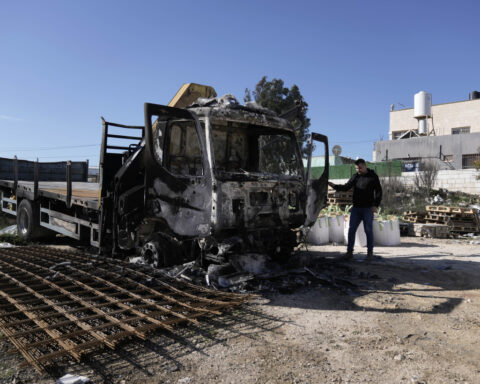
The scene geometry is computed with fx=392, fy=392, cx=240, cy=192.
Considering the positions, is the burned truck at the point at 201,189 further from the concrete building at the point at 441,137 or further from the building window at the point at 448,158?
the building window at the point at 448,158

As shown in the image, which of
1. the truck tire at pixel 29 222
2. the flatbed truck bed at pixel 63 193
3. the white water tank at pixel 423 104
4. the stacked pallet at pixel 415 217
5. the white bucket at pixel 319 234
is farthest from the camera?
the white water tank at pixel 423 104

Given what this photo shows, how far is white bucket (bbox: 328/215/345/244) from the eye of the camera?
8.66 m

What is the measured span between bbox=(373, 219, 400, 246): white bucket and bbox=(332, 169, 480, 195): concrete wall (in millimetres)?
9866

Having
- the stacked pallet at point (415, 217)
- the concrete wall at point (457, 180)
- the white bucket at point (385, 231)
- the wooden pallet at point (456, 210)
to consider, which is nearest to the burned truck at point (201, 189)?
the white bucket at point (385, 231)

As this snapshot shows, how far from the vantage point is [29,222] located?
8109mm

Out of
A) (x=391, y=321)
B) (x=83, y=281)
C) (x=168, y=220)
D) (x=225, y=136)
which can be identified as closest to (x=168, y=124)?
(x=225, y=136)

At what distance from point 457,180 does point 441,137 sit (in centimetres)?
1039

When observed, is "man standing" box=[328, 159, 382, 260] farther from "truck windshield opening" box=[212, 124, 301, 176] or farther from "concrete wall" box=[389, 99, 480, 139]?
"concrete wall" box=[389, 99, 480, 139]

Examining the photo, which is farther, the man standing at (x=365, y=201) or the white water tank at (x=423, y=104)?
the white water tank at (x=423, y=104)

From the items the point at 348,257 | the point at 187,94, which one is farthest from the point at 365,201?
the point at 187,94

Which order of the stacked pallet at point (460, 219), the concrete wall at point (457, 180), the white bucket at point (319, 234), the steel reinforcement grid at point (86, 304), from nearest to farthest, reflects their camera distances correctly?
the steel reinforcement grid at point (86, 304)
the white bucket at point (319, 234)
the stacked pallet at point (460, 219)
the concrete wall at point (457, 180)

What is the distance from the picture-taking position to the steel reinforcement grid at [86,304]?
298cm

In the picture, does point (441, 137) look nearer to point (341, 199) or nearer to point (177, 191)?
point (341, 199)

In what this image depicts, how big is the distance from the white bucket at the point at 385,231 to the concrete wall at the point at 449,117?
93.4 feet
